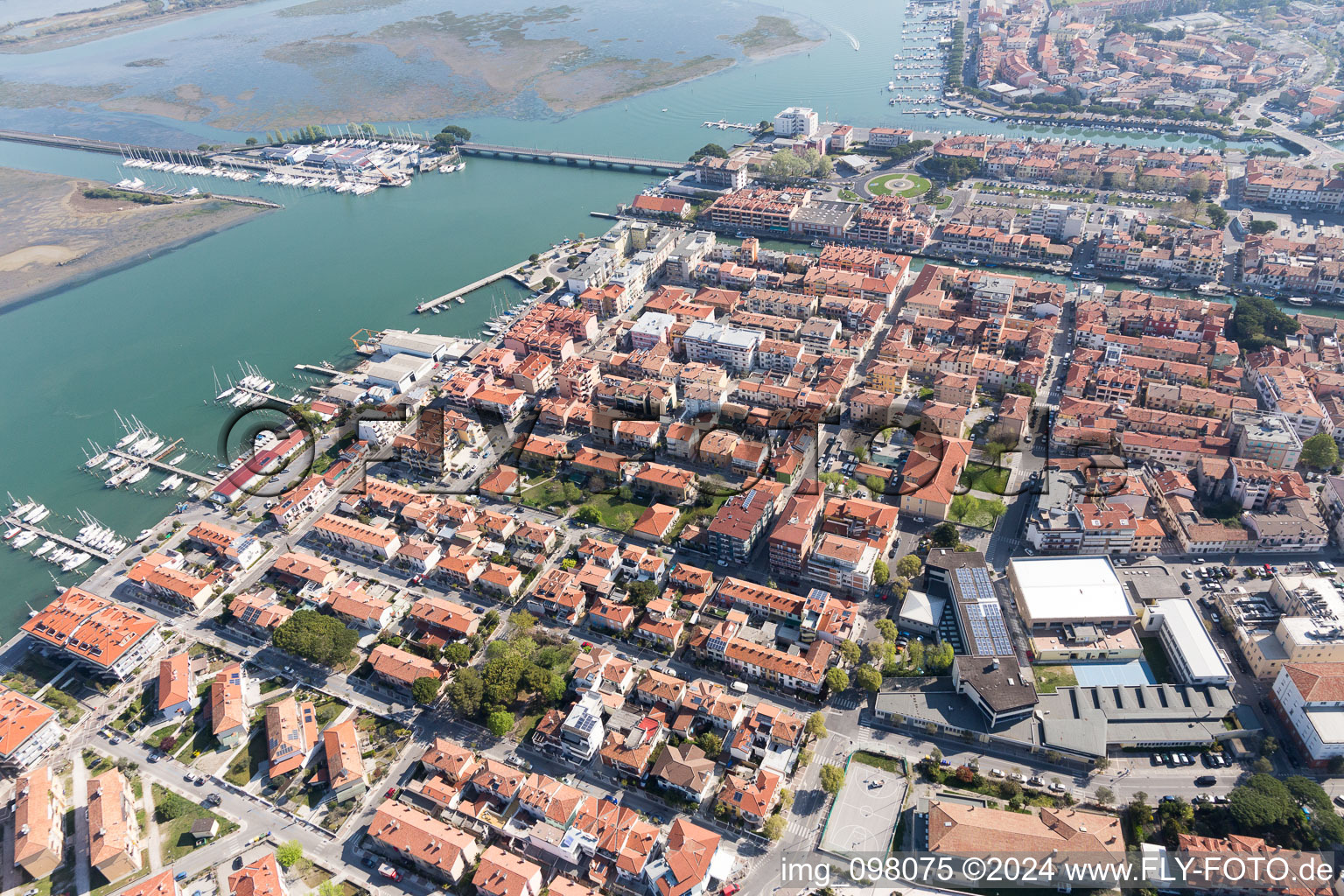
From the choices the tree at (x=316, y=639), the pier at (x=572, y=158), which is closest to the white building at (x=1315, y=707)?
the tree at (x=316, y=639)

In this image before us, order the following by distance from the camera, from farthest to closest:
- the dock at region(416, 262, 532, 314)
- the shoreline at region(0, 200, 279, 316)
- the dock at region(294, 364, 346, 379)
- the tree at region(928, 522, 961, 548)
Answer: the shoreline at region(0, 200, 279, 316), the dock at region(416, 262, 532, 314), the dock at region(294, 364, 346, 379), the tree at region(928, 522, 961, 548)

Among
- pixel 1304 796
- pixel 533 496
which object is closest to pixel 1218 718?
pixel 1304 796

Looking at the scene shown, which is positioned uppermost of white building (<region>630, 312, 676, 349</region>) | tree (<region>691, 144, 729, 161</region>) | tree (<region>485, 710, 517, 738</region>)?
tree (<region>691, 144, 729, 161</region>)

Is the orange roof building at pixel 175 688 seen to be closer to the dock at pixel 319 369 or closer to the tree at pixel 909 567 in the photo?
the dock at pixel 319 369

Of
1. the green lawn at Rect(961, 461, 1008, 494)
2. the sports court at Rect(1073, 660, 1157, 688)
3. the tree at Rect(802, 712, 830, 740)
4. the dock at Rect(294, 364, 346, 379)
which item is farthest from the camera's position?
the dock at Rect(294, 364, 346, 379)

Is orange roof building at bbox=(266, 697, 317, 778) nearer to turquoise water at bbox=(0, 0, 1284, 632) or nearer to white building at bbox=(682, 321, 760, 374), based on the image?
turquoise water at bbox=(0, 0, 1284, 632)

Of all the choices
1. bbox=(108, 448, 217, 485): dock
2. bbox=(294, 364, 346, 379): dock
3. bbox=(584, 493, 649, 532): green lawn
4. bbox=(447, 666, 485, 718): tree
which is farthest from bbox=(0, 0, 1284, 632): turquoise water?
bbox=(447, 666, 485, 718): tree

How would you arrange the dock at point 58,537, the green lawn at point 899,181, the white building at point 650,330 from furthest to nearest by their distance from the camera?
the green lawn at point 899,181, the white building at point 650,330, the dock at point 58,537
